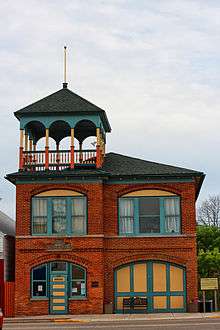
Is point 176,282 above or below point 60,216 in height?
below

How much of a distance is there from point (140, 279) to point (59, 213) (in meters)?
→ 5.79

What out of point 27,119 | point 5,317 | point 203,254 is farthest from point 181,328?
point 203,254

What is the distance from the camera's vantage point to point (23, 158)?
1610 inches

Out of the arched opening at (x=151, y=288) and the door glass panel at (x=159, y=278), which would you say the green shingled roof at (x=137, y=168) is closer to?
the arched opening at (x=151, y=288)

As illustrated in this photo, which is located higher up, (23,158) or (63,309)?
(23,158)

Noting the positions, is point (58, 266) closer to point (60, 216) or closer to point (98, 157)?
point (60, 216)

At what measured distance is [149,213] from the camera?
40.0 metres

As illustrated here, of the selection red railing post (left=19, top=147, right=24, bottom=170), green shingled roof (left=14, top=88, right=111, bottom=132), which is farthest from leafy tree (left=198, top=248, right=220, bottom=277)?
red railing post (left=19, top=147, right=24, bottom=170)

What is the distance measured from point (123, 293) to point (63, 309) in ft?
11.2

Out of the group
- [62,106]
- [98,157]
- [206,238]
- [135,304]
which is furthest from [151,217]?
[206,238]

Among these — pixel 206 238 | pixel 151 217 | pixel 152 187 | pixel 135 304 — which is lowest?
pixel 135 304

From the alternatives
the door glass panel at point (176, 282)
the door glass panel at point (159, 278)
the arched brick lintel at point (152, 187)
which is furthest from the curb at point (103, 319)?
the arched brick lintel at point (152, 187)

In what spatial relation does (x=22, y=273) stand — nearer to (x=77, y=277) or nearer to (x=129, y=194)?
(x=77, y=277)

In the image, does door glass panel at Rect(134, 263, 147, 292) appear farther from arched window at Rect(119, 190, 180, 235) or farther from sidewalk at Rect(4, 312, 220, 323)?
arched window at Rect(119, 190, 180, 235)
